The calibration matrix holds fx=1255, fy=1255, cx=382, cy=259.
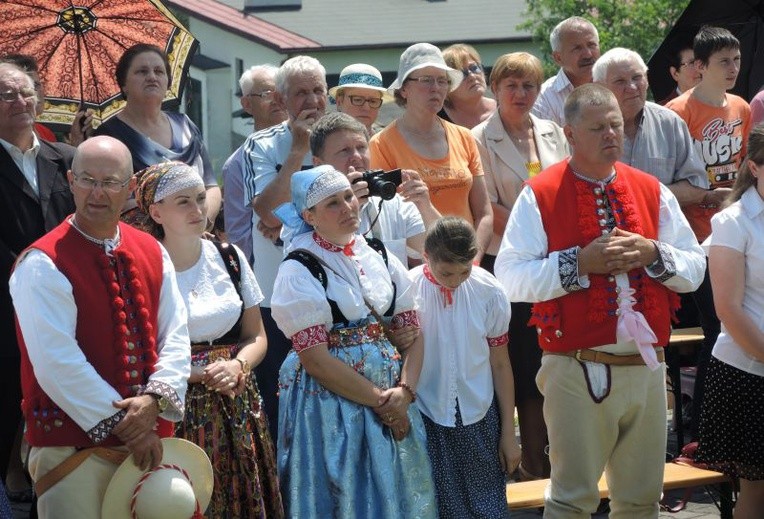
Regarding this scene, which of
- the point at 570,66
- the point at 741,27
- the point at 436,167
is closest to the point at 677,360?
the point at 570,66

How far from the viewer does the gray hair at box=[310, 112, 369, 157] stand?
5758 millimetres

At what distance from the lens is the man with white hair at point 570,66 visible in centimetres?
800

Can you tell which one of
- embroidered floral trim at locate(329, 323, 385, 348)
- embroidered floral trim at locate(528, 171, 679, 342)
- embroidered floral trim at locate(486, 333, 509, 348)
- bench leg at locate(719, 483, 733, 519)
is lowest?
bench leg at locate(719, 483, 733, 519)

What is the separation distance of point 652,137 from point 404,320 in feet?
8.17

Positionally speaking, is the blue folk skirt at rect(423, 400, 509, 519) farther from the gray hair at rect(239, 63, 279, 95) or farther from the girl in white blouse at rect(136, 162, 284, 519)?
the gray hair at rect(239, 63, 279, 95)

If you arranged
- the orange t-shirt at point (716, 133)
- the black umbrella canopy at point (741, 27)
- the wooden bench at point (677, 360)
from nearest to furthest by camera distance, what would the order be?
the orange t-shirt at point (716, 133) < the wooden bench at point (677, 360) < the black umbrella canopy at point (741, 27)

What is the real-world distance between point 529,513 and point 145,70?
10.4ft

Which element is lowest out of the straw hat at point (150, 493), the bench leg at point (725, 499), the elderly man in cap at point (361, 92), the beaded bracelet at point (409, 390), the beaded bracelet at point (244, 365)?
the bench leg at point (725, 499)

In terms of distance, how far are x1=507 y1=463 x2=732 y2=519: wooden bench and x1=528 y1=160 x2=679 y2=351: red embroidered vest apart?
0.82 metres

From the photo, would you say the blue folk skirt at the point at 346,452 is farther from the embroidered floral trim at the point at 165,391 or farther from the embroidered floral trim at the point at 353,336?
the embroidered floral trim at the point at 165,391

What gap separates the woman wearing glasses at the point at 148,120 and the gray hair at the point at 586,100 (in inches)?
74.8

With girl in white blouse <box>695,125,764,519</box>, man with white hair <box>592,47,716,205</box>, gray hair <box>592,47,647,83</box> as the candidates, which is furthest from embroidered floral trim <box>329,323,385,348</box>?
gray hair <box>592,47,647,83</box>

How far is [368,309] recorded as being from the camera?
17.4 ft

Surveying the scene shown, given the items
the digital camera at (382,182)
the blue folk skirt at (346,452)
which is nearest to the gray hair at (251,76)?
the digital camera at (382,182)
